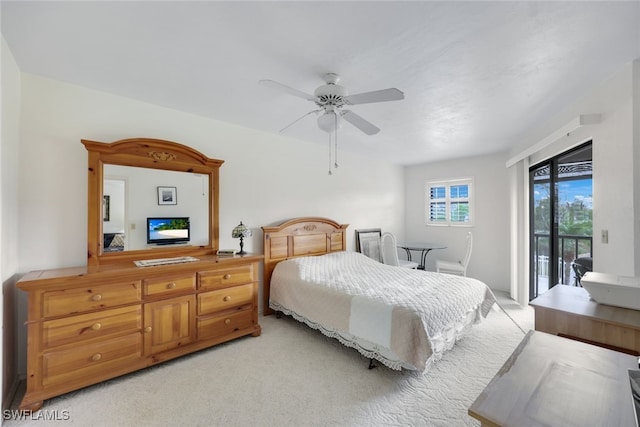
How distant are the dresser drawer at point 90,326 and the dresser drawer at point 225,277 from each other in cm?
53

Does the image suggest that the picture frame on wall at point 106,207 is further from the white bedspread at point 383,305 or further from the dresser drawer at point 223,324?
the white bedspread at point 383,305

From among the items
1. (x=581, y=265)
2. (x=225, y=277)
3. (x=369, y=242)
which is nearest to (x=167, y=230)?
(x=225, y=277)

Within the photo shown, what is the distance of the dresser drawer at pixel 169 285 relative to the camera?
215 cm

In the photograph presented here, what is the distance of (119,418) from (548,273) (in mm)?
4528

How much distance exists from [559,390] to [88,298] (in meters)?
2.65

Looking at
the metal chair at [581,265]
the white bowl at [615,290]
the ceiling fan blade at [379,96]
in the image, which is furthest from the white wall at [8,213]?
the metal chair at [581,265]

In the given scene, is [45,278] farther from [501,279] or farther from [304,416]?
[501,279]

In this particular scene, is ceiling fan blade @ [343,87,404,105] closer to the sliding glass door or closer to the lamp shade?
the lamp shade

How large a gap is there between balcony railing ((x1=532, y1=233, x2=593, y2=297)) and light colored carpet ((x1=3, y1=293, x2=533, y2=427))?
1.24 metres

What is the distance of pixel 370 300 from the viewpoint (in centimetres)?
223

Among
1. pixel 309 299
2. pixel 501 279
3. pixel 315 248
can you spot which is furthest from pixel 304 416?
pixel 501 279

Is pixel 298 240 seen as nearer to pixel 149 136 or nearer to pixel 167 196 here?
pixel 167 196

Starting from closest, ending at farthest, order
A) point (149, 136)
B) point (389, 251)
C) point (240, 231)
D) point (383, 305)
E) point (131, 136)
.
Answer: point (383, 305) → point (131, 136) → point (149, 136) → point (240, 231) → point (389, 251)

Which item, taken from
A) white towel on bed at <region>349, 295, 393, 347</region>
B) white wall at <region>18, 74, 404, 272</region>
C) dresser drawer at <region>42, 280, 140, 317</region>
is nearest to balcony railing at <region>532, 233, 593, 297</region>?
white towel on bed at <region>349, 295, 393, 347</region>
